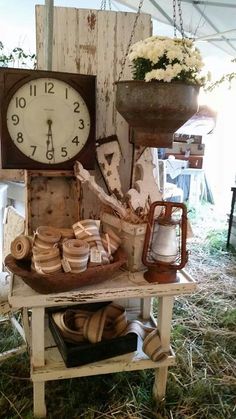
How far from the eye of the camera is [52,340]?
132 cm

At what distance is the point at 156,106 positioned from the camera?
3.55ft

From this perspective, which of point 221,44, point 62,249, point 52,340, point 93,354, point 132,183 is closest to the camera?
point 62,249

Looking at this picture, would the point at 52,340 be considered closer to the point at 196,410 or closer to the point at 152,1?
the point at 196,410

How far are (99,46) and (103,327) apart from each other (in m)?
1.05

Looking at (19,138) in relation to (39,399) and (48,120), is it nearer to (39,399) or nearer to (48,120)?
(48,120)

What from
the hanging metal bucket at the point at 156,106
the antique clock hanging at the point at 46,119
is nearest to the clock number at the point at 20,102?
the antique clock hanging at the point at 46,119

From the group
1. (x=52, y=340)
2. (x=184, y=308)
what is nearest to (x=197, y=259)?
(x=184, y=308)

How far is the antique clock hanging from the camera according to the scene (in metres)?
1.18

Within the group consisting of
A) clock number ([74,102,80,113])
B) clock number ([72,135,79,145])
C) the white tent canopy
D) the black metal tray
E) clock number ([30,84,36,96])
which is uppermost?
the white tent canopy

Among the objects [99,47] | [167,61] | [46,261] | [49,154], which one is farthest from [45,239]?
[99,47]

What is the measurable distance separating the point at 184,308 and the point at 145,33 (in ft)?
4.95

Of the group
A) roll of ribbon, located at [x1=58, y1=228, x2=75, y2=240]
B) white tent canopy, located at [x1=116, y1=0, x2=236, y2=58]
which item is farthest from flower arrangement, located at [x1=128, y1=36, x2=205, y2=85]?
white tent canopy, located at [x1=116, y1=0, x2=236, y2=58]

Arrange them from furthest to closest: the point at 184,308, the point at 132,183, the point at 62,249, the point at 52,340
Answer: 1. the point at 184,308
2. the point at 132,183
3. the point at 52,340
4. the point at 62,249

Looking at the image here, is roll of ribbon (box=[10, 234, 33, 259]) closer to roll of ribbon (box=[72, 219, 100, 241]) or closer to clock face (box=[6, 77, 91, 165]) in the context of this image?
roll of ribbon (box=[72, 219, 100, 241])
